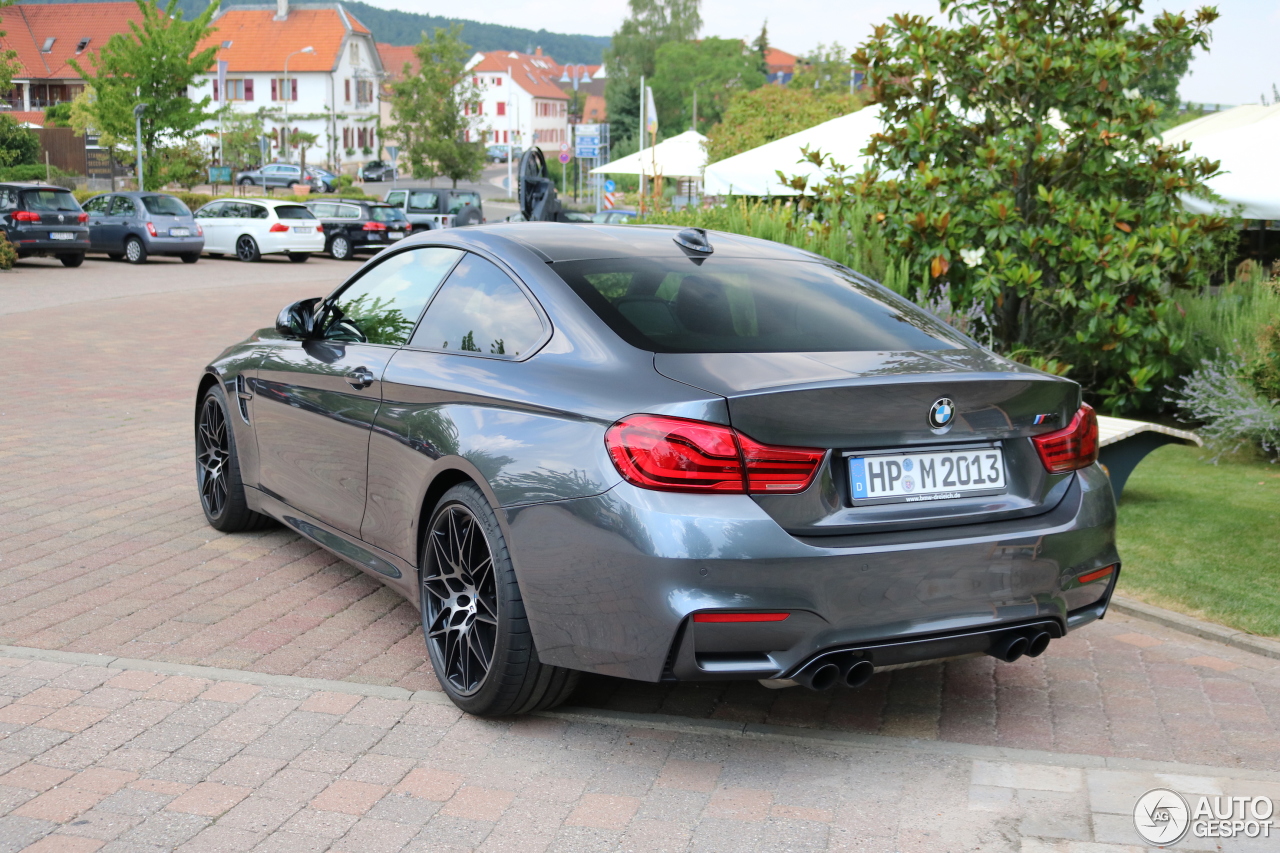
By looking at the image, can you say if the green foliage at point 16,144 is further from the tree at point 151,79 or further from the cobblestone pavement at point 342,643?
the cobblestone pavement at point 342,643

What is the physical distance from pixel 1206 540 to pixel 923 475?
358 centimetres

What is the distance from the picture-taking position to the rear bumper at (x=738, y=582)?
3.34 meters

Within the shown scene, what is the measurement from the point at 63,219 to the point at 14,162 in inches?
1272

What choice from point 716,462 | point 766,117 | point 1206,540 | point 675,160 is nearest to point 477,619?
point 716,462

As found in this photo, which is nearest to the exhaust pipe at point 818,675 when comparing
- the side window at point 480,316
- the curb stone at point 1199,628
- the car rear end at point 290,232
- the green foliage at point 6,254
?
the side window at point 480,316

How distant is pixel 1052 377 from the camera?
390 centimetres

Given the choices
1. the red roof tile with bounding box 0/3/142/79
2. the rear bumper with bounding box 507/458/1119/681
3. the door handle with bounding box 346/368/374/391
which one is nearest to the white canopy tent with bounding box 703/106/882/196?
the door handle with bounding box 346/368/374/391

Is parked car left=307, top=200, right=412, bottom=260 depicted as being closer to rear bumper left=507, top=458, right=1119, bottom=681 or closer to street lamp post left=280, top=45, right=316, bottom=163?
rear bumper left=507, top=458, right=1119, bottom=681

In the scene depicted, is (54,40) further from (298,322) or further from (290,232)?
(298,322)

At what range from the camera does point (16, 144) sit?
5394 cm

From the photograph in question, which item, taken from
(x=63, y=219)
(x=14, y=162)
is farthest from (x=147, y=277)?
(x=14, y=162)

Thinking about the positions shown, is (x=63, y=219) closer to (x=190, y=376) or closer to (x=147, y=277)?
(x=147, y=277)

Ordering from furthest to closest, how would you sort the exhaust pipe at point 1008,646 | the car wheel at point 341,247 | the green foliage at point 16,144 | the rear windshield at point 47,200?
the green foliage at point 16,144 → the car wheel at point 341,247 → the rear windshield at point 47,200 → the exhaust pipe at point 1008,646

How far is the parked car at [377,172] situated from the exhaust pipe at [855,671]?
92811mm
